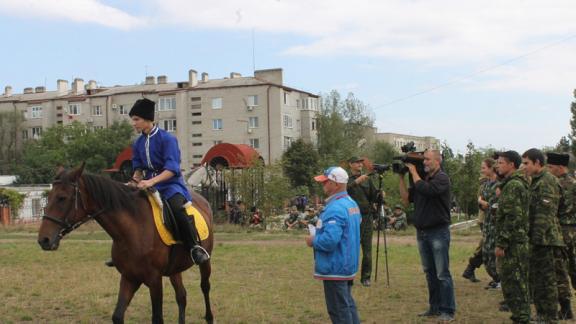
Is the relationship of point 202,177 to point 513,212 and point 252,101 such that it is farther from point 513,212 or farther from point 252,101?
point 252,101

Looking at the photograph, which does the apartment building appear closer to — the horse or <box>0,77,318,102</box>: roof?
<box>0,77,318,102</box>: roof

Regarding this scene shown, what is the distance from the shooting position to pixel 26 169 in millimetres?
82625

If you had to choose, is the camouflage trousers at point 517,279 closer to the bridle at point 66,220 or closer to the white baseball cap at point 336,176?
the white baseball cap at point 336,176

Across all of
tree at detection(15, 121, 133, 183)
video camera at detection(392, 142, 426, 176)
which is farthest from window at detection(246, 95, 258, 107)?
video camera at detection(392, 142, 426, 176)

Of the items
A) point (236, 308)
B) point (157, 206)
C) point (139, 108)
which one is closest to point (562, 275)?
point (236, 308)

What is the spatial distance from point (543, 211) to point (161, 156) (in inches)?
185

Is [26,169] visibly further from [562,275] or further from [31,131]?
[562,275]

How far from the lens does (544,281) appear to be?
812cm

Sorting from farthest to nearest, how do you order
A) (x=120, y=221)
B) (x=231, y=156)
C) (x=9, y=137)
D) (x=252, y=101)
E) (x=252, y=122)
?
(x=9, y=137) < (x=252, y=122) < (x=252, y=101) < (x=231, y=156) < (x=120, y=221)

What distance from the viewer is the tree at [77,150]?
81.7 meters

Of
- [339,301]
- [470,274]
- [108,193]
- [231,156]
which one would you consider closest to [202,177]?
[231,156]

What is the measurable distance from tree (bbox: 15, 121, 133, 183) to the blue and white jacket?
77830mm

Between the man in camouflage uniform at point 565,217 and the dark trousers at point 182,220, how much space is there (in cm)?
479

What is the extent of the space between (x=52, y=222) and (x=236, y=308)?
366cm
